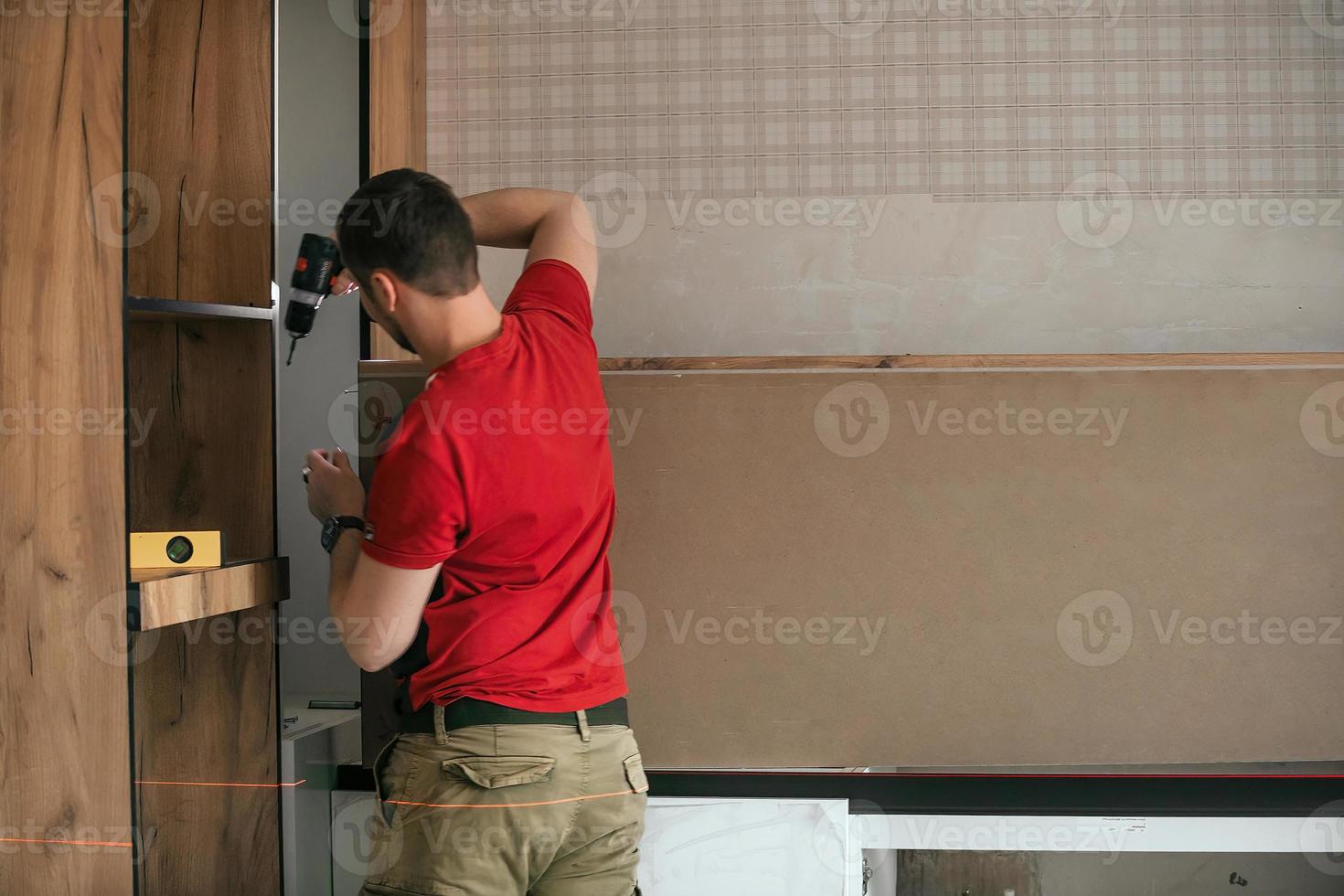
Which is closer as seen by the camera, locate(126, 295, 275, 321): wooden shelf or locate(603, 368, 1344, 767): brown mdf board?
locate(126, 295, 275, 321): wooden shelf

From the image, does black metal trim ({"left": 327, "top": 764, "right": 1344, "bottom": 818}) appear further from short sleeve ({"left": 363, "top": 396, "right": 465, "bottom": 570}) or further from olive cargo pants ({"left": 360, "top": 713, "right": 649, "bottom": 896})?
short sleeve ({"left": 363, "top": 396, "right": 465, "bottom": 570})

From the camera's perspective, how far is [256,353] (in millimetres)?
1741

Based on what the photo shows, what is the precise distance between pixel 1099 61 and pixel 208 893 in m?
2.31

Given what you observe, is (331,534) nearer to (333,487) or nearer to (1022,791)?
(333,487)

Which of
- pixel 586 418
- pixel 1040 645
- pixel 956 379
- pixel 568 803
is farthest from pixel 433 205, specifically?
pixel 1040 645

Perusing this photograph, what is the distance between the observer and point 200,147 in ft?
5.84

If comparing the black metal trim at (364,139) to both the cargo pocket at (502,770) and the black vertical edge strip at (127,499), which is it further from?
the cargo pocket at (502,770)

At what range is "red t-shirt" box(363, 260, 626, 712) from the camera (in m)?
1.21

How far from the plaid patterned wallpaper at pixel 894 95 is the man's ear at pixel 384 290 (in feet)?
3.11

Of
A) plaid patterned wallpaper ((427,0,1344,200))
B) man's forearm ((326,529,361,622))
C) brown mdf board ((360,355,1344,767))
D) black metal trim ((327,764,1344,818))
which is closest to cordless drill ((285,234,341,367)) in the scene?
brown mdf board ((360,355,1344,767))

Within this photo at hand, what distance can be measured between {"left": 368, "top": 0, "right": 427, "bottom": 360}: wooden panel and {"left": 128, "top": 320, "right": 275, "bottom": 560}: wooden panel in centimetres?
30

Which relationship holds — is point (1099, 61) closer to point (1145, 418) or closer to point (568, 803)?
point (1145, 418)

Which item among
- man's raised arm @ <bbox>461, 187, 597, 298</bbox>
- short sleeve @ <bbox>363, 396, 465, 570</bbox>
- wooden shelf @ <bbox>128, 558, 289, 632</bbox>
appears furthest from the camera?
man's raised arm @ <bbox>461, 187, 597, 298</bbox>

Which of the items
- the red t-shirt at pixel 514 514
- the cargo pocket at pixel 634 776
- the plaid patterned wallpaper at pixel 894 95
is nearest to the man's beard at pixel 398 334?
the red t-shirt at pixel 514 514
